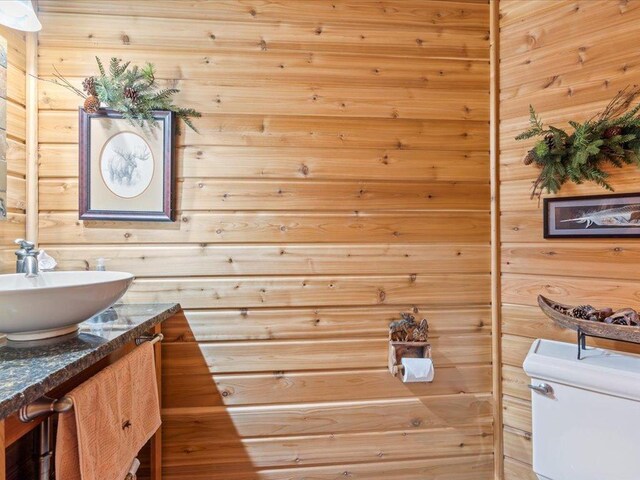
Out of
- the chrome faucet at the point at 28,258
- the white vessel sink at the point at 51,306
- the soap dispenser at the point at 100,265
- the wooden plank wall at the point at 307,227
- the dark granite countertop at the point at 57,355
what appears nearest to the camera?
the dark granite countertop at the point at 57,355

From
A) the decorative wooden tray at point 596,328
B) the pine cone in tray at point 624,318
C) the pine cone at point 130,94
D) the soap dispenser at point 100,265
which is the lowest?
the decorative wooden tray at point 596,328

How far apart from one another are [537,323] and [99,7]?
2339 millimetres

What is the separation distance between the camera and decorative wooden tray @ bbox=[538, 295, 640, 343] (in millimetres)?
1181

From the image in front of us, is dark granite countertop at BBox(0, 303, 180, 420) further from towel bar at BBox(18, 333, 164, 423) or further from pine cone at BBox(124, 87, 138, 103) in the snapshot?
pine cone at BBox(124, 87, 138, 103)

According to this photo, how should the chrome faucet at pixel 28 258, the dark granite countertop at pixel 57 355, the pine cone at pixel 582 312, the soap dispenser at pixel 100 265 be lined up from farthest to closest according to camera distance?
1. the soap dispenser at pixel 100 265
2. the pine cone at pixel 582 312
3. the chrome faucet at pixel 28 258
4. the dark granite countertop at pixel 57 355

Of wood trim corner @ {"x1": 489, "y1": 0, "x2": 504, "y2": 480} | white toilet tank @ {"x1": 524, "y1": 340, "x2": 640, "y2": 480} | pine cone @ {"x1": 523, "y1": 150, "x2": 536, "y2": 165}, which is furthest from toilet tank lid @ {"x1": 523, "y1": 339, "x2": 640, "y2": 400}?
pine cone @ {"x1": 523, "y1": 150, "x2": 536, "y2": 165}

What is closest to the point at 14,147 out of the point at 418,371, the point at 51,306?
Answer: the point at 51,306

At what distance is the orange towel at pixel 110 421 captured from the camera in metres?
0.84

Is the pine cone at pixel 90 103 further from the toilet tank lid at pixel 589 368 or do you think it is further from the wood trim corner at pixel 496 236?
the toilet tank lid at pixel 589 368

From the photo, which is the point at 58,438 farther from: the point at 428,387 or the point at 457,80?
the point at 457,80

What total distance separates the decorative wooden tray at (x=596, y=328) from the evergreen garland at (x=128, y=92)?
1.66m

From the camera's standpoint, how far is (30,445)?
3.71 feet

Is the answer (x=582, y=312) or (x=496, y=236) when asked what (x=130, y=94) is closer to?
(x=496, y=236)

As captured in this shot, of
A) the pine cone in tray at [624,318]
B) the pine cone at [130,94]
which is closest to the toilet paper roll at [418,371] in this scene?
the pine cone in tray at [624,318]
